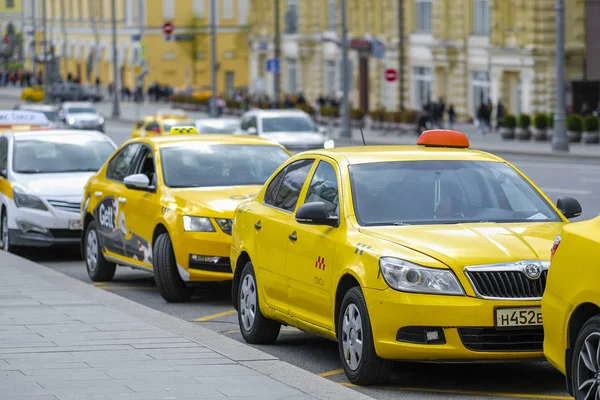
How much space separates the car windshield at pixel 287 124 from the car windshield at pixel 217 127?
2.84ft

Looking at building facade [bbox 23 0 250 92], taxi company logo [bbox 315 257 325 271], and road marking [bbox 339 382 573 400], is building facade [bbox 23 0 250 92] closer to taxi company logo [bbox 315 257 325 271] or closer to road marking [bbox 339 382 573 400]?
taxi company logo [bbox 315 257 325 271]

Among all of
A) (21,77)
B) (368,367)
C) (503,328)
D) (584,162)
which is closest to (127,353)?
(368,367)

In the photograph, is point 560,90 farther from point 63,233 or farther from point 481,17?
point 63,233

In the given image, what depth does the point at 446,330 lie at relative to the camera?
8.79m

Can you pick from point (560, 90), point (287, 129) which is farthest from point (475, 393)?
point (560, 90)

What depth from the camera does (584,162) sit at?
127 feet

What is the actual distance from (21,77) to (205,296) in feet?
408

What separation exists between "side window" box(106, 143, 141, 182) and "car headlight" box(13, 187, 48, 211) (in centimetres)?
233

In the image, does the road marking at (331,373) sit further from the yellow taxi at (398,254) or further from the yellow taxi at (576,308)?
the yellow taxi at (576,308)

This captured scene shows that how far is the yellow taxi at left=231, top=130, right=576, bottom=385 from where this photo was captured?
347 inches

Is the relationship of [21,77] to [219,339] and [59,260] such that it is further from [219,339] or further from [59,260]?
[219,339]

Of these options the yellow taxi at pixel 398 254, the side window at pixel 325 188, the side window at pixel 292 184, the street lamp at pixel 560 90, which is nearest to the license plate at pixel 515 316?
the yellow taxi at pixel 398 254

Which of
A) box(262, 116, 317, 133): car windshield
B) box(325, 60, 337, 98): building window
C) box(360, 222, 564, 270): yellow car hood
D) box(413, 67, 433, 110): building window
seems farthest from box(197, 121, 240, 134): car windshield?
box(325, 60, 337, 98): building window

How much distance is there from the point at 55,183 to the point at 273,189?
A: 7.85 meters
